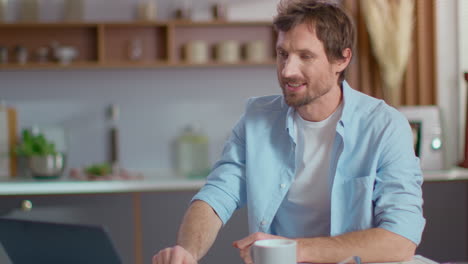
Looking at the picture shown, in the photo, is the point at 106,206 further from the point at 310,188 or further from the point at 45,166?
the point at 310,188

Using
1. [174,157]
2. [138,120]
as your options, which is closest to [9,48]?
[138,120]

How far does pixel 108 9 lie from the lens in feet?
12.6

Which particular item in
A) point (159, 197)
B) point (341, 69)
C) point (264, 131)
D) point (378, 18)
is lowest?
point (159, 197)

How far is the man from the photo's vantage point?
171cm

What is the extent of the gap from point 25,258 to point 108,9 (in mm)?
2825

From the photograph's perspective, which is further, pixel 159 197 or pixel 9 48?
pixel 9 48

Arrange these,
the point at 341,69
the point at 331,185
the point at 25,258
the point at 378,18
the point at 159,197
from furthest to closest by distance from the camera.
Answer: the point at 378,18, the point at 159,197, the point at 341,69, the point at 331,185, the point at 25,258

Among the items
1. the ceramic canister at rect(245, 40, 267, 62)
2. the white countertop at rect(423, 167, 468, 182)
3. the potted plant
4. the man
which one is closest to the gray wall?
the ceramic canister at rect(245, 40, 267, 62)

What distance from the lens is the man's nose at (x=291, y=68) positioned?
71.1 inches

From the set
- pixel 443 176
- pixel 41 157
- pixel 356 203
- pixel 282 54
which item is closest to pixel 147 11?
pixel 41 157

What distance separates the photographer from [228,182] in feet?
6.18

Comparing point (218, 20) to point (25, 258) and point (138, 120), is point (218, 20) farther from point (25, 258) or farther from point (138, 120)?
point (25, 258)

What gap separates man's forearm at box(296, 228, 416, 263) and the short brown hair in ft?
1.90

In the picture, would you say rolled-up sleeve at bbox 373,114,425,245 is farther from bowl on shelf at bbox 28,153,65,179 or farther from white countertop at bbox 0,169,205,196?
bowl on shelf at bbox 28,153,65,179
